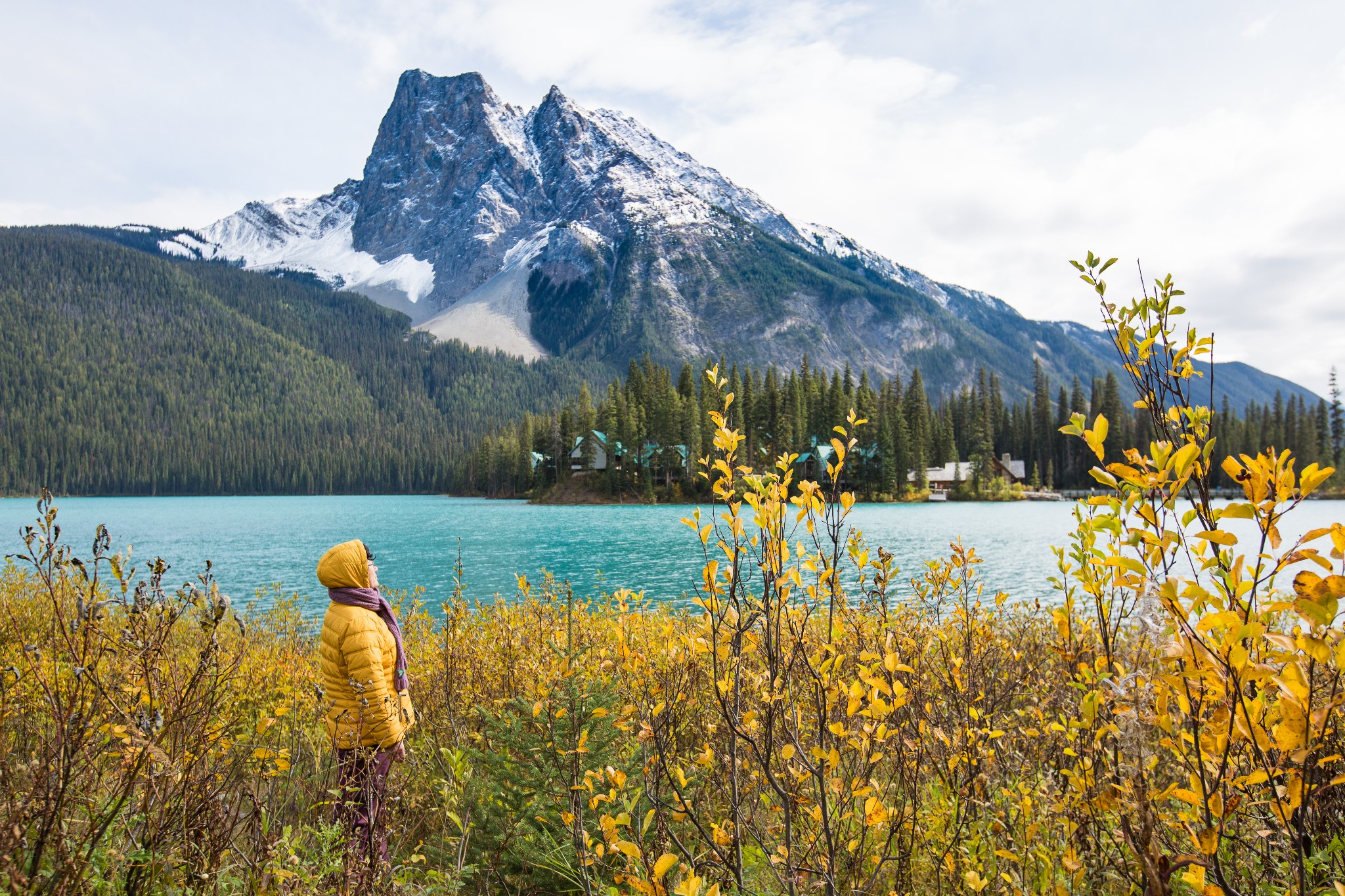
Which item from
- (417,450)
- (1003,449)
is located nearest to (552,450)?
(1003,449)

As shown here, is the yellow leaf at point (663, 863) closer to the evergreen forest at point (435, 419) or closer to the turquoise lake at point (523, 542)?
the evergreen forest at point (435, 419)

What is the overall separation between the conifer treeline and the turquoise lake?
739 centimetres

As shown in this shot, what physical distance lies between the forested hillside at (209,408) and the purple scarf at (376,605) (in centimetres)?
12272

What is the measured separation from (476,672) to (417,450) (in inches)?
5525

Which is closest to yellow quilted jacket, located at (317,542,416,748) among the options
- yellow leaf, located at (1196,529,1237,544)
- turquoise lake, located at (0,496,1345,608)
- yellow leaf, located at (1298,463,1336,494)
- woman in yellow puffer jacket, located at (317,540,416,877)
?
woman in yellow puffer jacket, located at (317,540,416,877)

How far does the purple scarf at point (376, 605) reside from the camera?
4.61 meters

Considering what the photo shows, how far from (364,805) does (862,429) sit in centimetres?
7085

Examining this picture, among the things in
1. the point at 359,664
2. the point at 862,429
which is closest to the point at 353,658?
the point at 359,664

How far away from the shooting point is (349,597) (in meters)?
4.61

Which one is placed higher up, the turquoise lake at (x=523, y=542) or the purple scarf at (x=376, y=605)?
the purple scarf at (x=376, y=605)

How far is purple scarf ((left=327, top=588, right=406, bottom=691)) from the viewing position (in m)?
4.61

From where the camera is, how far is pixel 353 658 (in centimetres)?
444

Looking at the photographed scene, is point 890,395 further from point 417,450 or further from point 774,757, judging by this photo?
point 417,450


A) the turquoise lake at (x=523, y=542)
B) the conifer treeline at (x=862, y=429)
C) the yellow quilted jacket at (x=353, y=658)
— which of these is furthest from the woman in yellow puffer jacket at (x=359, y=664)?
the conifer treeline at (x=862, y=429)
